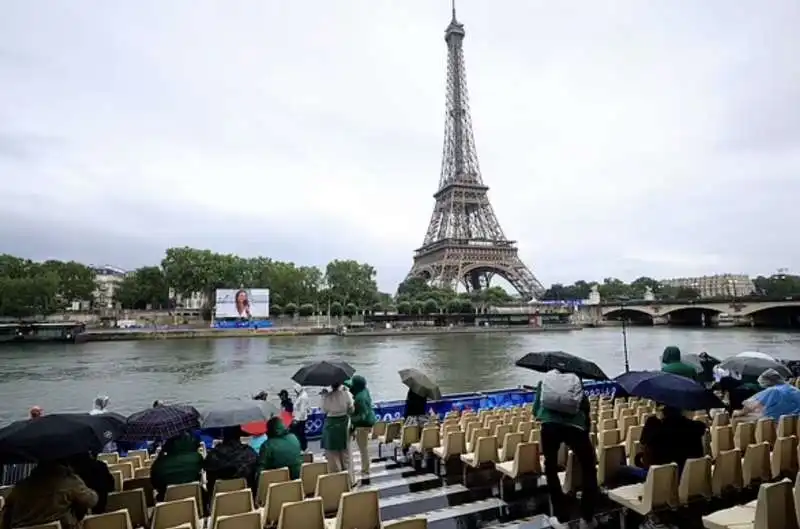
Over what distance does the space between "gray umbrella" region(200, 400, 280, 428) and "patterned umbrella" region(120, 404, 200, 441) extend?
0.13 m

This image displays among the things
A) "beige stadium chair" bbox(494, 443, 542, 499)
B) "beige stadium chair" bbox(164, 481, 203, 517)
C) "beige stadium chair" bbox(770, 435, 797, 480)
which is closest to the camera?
"beige stadium chair" bbox(164, 481, 203, 517)

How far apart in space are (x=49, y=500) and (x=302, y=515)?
156cm

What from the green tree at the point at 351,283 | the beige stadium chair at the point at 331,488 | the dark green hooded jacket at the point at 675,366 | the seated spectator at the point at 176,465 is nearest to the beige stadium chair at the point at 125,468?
the seated spectator at the point at 176,465

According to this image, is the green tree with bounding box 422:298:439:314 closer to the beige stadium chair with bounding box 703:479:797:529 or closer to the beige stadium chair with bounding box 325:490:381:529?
the beige stadium chair with bounding box 325:490:381:529

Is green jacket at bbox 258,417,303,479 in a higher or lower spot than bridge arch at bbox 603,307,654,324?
higher

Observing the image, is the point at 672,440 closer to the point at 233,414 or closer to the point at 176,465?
the point at 233,414

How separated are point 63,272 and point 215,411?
83.3m

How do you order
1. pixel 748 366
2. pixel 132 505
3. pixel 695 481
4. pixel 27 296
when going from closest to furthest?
1. pixel 132 505
2. pixel 695 481
3. pixel 748 366
4. pixel 27 296

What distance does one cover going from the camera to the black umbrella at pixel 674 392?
4.40m

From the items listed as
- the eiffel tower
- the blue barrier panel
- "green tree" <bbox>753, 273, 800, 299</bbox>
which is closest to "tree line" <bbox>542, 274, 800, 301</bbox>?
"green tree" <bbox>753, 273, 800, 299</bbox>

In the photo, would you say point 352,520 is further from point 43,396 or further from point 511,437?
point 43,396

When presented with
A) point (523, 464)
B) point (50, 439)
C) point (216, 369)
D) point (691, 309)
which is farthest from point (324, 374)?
point (691, 309)

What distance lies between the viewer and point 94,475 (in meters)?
4.00

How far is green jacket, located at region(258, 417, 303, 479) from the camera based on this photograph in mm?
4844
